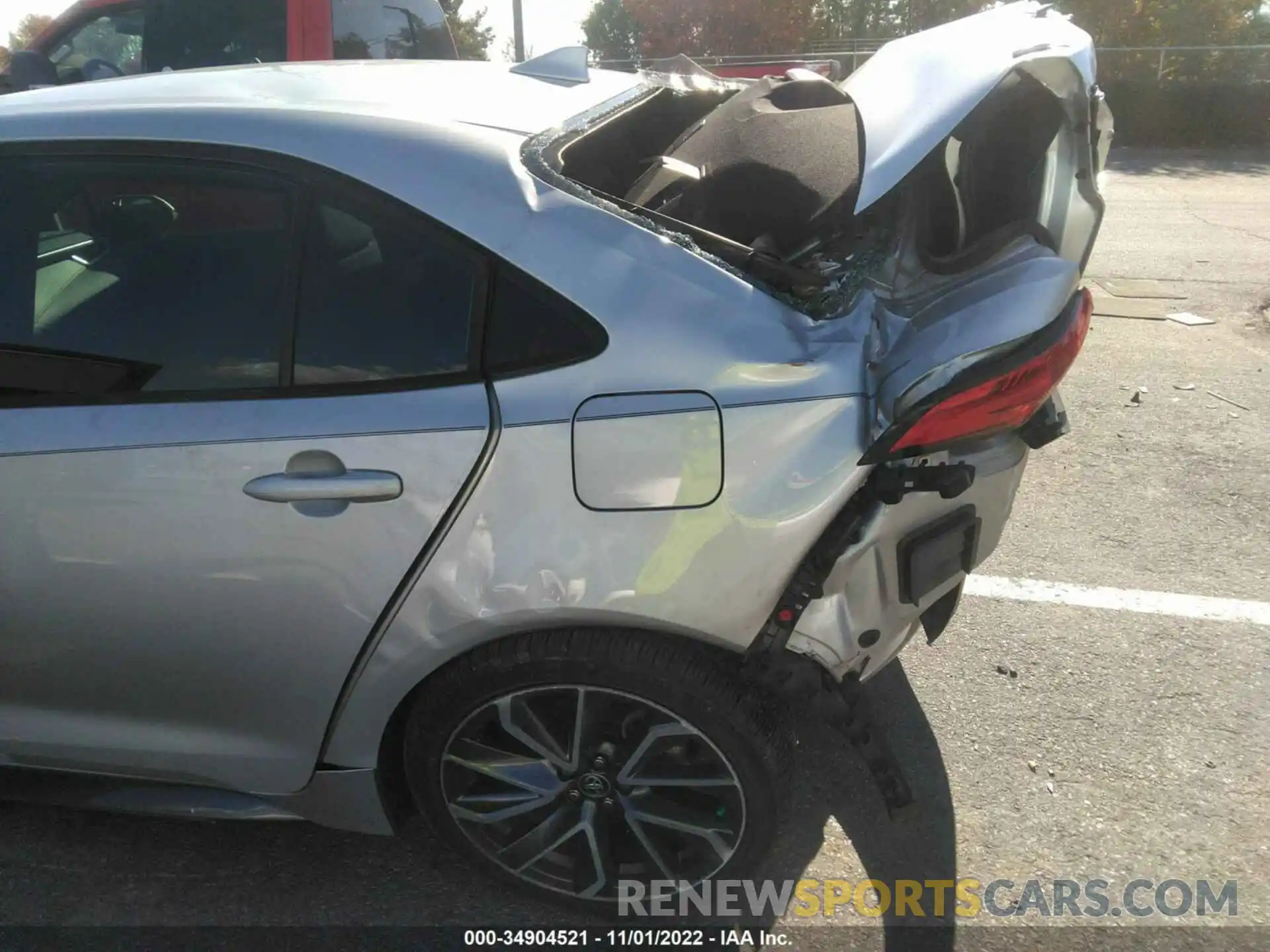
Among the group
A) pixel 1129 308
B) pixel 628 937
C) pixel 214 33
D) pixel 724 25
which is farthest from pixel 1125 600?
pixel 724 25

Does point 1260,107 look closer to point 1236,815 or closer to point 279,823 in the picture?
point 1236,815

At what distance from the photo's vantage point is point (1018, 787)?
2.58 m

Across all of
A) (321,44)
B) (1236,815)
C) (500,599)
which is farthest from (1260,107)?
(500,599)

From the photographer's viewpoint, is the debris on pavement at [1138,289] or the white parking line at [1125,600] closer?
the white parking line at [1125,600]

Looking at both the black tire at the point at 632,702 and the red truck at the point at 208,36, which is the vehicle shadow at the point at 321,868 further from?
the red truck at the point at 208,36

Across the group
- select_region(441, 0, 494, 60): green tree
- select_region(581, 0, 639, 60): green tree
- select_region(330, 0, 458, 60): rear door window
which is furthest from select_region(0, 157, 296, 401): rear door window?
select_region(581, 0, 639, 60): green tree

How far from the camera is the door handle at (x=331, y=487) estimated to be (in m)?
1.85

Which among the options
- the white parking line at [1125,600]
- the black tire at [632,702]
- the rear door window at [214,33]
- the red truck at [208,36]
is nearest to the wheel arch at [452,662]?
the black tire at [632,702]

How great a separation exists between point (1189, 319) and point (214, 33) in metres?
6.32

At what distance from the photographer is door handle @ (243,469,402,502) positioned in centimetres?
185

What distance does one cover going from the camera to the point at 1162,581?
346 cm

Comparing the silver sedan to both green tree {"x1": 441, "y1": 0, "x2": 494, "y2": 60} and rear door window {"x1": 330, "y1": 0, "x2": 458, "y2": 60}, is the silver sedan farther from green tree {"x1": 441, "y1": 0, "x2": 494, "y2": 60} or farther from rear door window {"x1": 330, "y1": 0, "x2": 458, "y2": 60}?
green tree {"x1": 441, "y1": 0, "x2": 494, "y2": 60}

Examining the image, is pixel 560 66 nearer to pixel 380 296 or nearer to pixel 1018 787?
pixel 380 296

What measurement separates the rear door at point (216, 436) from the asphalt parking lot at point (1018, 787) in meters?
0.38
